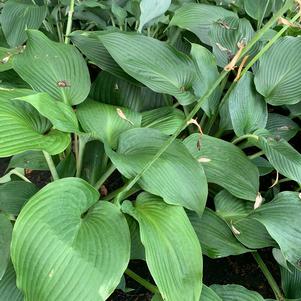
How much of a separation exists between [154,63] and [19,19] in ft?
2.20

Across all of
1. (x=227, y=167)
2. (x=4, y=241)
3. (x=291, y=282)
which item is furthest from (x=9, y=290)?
(x=291, y=282)

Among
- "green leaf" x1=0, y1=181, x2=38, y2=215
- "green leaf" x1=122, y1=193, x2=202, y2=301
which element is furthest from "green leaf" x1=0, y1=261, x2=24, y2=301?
"green leaf" x1=122, y1=193, x2=202, y2=301

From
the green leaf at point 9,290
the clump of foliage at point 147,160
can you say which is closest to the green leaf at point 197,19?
the clump of foliage at point 147,160

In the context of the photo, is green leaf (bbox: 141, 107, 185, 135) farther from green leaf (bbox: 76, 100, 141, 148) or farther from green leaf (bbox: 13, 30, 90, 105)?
green leaf (bbox: 13, 30, 90, 105)

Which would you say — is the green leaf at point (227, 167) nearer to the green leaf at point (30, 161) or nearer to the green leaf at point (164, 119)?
the green leaf at point (164, 119)

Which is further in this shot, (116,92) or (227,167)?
(116,92)

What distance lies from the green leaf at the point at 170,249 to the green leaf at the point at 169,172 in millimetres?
36

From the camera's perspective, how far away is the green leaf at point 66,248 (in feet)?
2.51

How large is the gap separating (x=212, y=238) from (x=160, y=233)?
200 mm

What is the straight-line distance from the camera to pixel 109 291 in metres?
0.78

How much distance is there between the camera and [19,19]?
154cm

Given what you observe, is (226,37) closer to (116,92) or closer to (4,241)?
(116,92)

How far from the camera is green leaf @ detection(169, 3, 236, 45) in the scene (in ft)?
4.51

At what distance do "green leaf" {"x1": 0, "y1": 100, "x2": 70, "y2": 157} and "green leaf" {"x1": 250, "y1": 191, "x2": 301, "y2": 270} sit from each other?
506 mm
